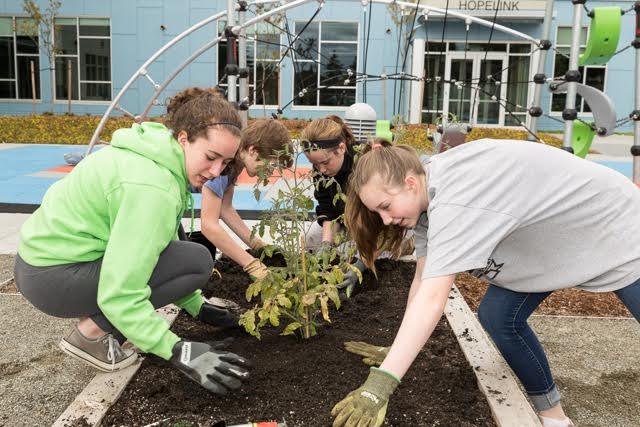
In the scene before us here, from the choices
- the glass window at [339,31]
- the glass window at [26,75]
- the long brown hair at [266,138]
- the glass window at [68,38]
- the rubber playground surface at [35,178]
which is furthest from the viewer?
the glass window at [26,75]

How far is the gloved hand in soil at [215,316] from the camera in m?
2.79

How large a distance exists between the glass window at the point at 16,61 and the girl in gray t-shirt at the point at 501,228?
1942 cm

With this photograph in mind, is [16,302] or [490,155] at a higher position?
[490,155]

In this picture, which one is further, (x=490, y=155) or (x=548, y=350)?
(x=548, y=350)

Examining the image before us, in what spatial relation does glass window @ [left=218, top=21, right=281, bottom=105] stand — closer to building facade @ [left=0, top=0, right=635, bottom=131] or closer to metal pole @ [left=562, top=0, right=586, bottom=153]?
building facade @ [left=0, top=0, right=635, bottom=131]

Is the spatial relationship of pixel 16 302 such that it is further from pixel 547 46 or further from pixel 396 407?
pixel 547 46

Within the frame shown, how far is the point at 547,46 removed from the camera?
5.16 meters

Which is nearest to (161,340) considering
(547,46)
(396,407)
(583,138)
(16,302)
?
(396,407)

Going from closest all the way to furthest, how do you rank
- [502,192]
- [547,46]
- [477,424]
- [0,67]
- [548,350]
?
[502,192]
[477,424]
[548,350]
[547,46]
[0,67]

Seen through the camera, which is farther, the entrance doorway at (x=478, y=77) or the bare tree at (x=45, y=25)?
the entrance doorway at (x=478, y=77)

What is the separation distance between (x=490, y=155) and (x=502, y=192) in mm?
138

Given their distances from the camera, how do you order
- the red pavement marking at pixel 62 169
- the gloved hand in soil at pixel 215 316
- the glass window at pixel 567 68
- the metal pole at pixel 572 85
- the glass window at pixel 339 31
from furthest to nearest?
the glass window at pixel 567 68 → the glass window at pixel 339 31 → the red pavement marking at pixel 62 169 → the metal pole at pixel 572 85 → the gloved hand in soil at pixel 215 316

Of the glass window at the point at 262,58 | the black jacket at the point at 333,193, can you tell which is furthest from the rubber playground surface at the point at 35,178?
the glass window at the point at 262,58

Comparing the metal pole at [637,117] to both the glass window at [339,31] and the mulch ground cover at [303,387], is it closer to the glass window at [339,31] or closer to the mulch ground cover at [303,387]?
the mulch ground cover at [303,387]
